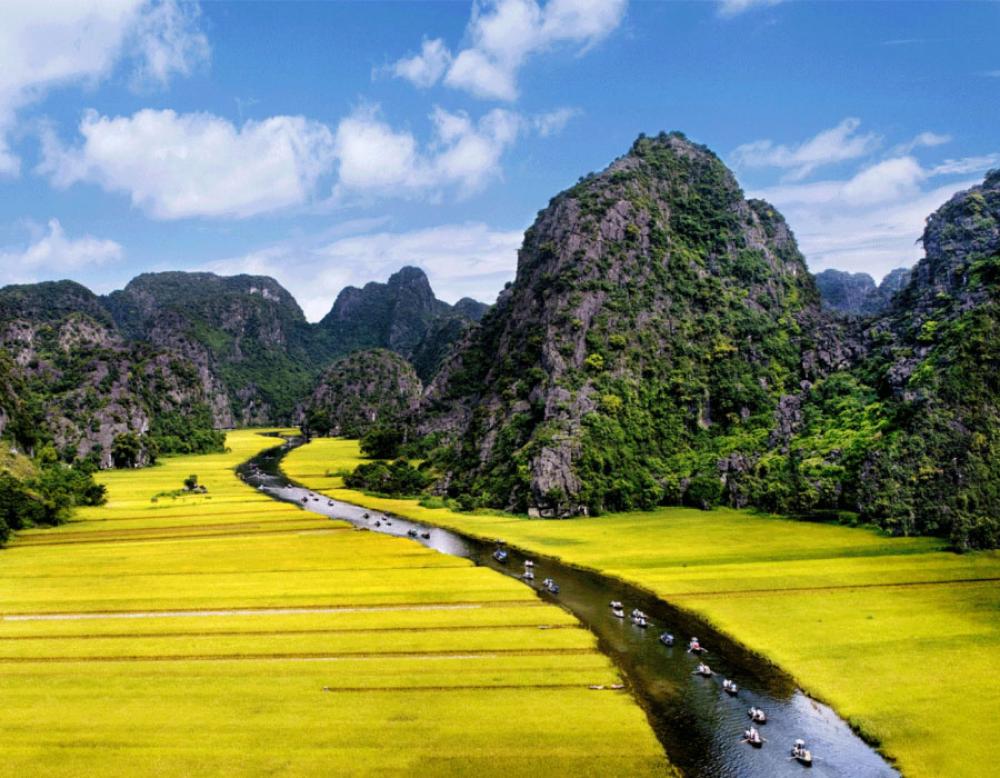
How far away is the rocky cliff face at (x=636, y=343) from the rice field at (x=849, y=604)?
45.7 ft

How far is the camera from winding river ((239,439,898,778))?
106ft

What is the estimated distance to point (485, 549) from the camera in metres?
79.7

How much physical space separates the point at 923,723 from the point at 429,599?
3523cm

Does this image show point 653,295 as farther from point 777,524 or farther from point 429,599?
point 429,599

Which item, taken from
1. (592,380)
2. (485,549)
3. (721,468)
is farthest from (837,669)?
(592,380)

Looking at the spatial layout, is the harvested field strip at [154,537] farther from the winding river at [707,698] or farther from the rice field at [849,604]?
the winding river at [707,698]

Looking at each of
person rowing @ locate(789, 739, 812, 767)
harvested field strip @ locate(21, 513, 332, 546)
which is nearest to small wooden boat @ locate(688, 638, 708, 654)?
person rowing @ locate(789, 739, 812, 767)

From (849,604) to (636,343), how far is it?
80.5 metres

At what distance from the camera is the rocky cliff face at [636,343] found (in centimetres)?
10762

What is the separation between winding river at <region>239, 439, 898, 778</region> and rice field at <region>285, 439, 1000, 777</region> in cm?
148

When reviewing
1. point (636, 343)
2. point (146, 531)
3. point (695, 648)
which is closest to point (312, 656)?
point (695, 648)

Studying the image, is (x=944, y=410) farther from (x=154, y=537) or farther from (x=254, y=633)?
(x=154, y=537)

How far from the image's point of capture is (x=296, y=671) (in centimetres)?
4166

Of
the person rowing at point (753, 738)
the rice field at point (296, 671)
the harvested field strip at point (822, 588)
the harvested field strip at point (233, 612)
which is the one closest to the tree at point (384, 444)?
the rice field at point (296, 671)
